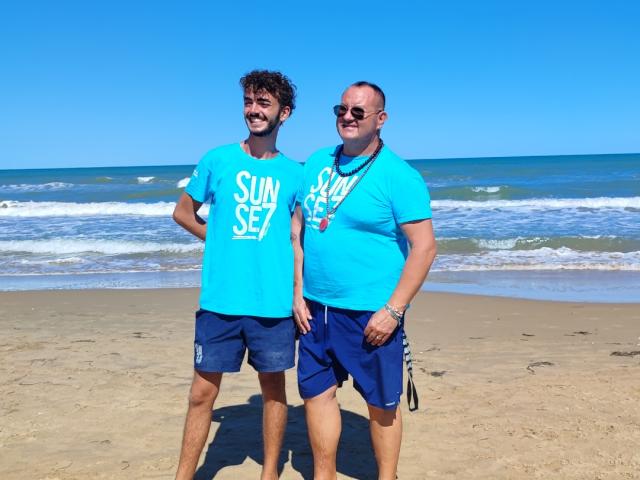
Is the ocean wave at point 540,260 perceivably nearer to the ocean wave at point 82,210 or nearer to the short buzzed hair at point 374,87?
the short buzzed hair at point 374,87

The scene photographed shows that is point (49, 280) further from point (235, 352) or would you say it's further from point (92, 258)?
point (235, 352)

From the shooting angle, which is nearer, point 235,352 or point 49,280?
point 235,352

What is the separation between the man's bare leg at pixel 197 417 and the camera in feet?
10.0

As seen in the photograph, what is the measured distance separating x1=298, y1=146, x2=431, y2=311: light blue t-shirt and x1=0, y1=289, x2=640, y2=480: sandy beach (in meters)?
1.22

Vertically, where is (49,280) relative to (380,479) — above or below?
below

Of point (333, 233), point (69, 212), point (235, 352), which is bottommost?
point (69, 212)

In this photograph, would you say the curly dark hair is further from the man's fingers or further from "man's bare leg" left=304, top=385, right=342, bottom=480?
"man's bare leg" left=304, top=385, right=342, bottom=480

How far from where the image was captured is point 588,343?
244 inches

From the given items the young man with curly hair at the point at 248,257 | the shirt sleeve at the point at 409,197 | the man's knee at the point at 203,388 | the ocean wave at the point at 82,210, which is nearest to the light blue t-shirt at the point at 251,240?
the young man with curly hair at the point at 248,257

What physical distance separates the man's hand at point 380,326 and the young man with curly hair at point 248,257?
1.42ft

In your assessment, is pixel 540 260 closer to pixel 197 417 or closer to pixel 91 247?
pixel 91 247

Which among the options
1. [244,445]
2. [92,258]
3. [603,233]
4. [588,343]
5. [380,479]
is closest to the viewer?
[380,479]

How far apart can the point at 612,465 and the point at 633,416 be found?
0.77 meters

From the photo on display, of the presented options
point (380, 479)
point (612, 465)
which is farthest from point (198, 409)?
point (612, 465)
